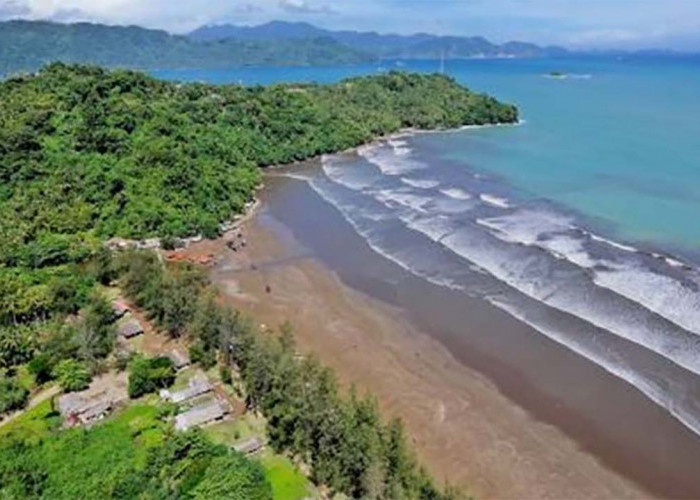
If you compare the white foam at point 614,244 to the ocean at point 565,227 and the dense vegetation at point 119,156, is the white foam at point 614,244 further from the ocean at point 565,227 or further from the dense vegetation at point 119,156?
the dense vegetation at point 119,156

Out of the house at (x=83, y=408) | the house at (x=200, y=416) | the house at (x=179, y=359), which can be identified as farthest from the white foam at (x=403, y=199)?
the house at (x=83, y=408)

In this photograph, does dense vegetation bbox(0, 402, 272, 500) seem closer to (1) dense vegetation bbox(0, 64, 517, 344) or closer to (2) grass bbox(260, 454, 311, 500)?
(2) grass bbox(260, 454, 311, 500)

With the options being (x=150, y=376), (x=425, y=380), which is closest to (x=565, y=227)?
(x=425, y=380)

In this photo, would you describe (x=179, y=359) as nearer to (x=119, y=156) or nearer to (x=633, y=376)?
(x=633, y=376)

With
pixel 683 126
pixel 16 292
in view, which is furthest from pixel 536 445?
pixel 683 126

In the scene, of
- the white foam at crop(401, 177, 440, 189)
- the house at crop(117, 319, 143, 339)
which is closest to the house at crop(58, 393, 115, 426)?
the house at crop(117, 319, 143, 339)
